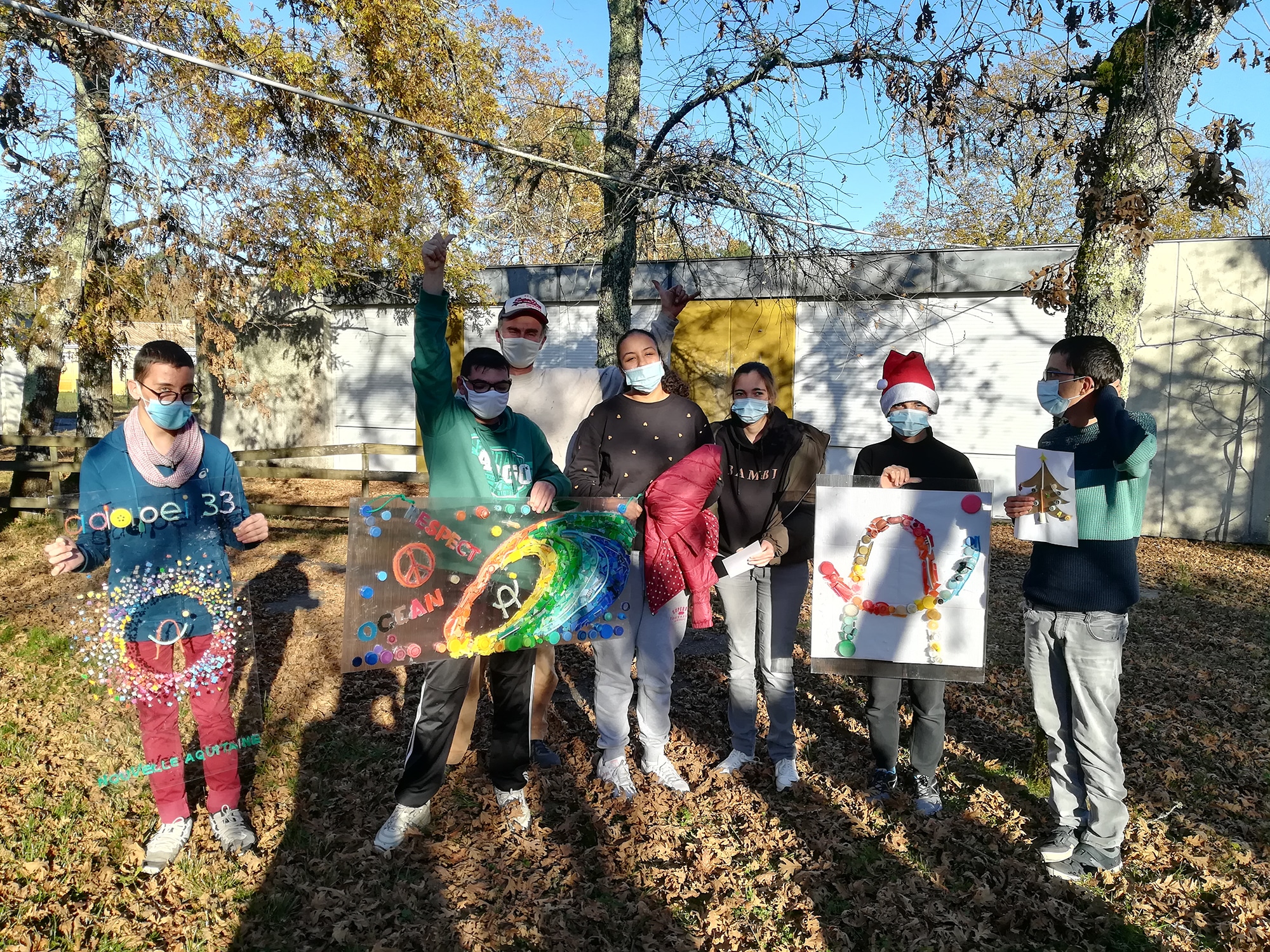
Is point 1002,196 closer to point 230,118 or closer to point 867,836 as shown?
point 230,118

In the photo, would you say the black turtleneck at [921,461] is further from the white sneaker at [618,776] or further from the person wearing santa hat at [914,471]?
the white sneaker at [618,776]

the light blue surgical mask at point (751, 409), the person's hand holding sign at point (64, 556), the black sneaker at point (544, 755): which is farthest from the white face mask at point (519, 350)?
the black sneaker at point (544, 755)

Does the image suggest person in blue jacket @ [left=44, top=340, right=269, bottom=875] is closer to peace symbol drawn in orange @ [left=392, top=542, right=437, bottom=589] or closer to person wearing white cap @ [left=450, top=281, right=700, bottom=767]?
peace symbol drawn in orange @ [left=392, top=542, right=437, bottom=589]

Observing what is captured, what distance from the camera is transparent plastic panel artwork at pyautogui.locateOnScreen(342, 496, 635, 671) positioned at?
134 inches

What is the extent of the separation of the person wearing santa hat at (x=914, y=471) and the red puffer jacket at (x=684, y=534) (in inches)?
30.2

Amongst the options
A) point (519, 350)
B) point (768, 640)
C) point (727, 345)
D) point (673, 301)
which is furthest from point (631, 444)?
point (727, 345)

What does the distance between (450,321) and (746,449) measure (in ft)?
32.3

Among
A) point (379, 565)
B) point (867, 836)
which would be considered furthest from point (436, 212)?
point (867, 836)

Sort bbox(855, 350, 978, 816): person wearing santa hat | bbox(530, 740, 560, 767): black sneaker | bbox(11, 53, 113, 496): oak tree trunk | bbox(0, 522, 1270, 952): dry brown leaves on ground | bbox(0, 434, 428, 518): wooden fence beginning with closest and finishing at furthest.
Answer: bbox(0, 522, 1270, 952): dry brown leaves on ground
bbox(855, 350, 978, 816): person wearing santa hat
bbox(530, 740, 560, 767): black sneaker
bbox(11, 53, 113, 496): oak tree trunk
bbox(0, 434, 428, 518): wooden fence

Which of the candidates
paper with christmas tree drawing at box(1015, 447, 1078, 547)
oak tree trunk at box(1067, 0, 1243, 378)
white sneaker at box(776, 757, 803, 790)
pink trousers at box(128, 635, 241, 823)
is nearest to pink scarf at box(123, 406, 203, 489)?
pink trousers at box(128, 635, 241, 823)

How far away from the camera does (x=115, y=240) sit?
10.1 metres

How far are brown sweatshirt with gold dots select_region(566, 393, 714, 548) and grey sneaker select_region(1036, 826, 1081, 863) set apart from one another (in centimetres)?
232

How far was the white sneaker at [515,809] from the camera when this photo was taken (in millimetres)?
3984

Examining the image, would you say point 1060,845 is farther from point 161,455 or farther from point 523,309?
point 161,455
